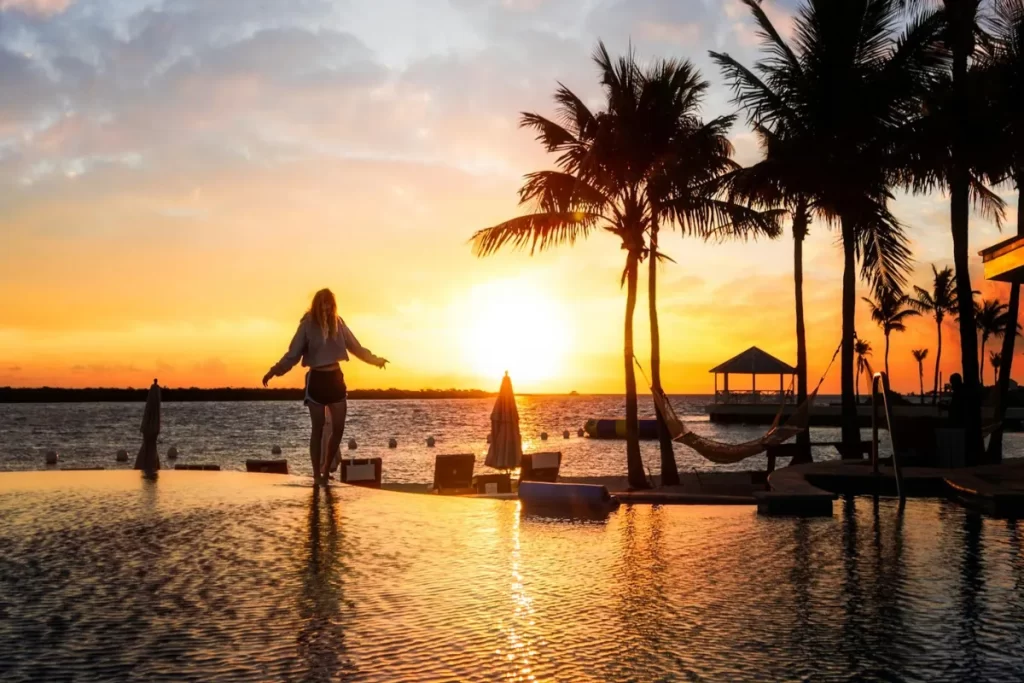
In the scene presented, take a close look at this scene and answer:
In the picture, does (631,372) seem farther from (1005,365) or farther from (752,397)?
(752,397)

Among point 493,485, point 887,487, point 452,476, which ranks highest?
point 887,487

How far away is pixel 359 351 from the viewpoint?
1080 centimetres

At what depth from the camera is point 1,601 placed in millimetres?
5316

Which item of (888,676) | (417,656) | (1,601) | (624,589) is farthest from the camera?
(624,589)

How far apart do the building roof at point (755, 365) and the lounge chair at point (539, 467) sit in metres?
51.3

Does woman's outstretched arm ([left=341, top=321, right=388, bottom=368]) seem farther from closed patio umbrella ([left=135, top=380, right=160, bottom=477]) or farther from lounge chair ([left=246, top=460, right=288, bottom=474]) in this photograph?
lounge chair ([left=246, top=460, right=288, bottom=474])

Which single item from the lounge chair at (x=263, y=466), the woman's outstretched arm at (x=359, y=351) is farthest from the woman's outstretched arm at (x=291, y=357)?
the lounge chair at (x=263, y=466)

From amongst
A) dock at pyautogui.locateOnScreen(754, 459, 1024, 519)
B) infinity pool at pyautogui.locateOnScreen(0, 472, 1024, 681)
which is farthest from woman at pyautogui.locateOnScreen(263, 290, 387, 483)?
dock at pyautogui.locateOnScreen(754, 459, 1024, 519)

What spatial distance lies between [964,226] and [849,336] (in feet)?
14.2

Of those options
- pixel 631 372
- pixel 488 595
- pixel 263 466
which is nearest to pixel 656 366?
pixel 631 372

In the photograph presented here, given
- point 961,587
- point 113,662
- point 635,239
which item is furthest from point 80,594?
point 635,239

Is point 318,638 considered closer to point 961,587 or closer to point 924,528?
point 961,587

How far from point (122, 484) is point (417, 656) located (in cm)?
825

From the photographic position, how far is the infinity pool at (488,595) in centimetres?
416
